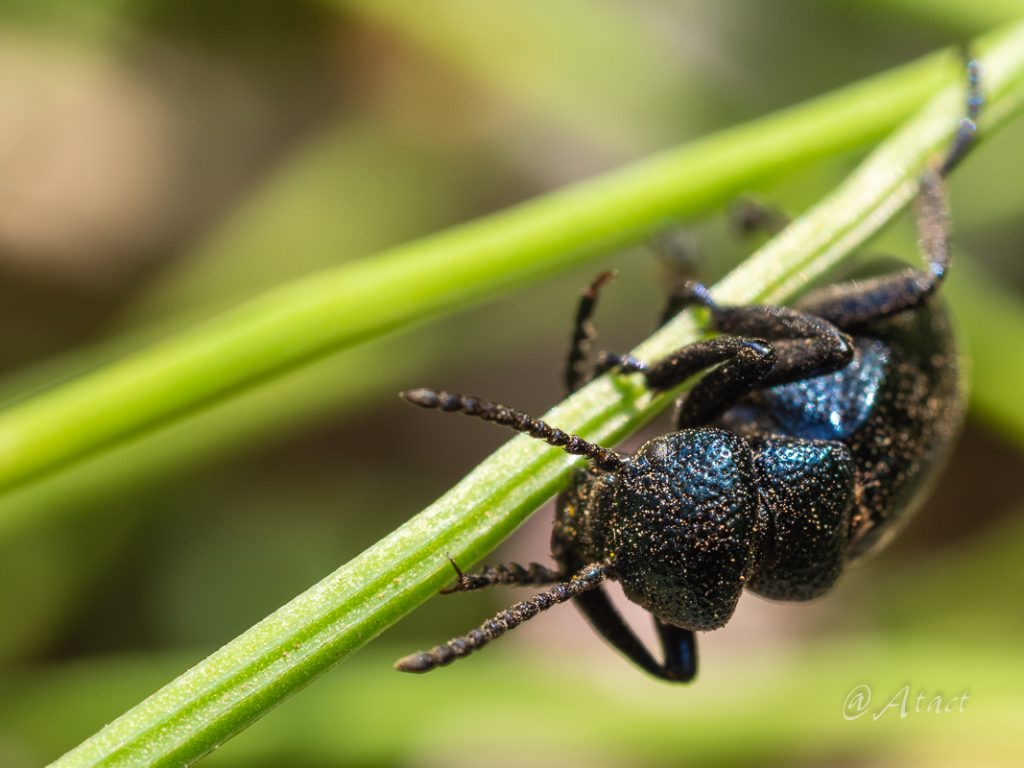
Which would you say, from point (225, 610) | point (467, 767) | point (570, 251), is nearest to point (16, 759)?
point (225, 610)

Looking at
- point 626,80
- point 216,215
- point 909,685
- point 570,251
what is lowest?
point 909,685

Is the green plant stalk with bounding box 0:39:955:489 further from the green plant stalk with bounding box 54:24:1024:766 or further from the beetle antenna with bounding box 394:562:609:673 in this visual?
the beetle antenna with bounding box 394:562:609:673

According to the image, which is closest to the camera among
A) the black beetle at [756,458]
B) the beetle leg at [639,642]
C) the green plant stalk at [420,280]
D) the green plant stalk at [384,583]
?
the green plant stalk at [384,583]

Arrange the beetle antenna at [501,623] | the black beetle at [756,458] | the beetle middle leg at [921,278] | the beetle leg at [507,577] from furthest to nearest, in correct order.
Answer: the beetle middle leg at [921,278] → the black beetle at [756,458] → the beetle leg at [507,577] → the beetle antenna at [501,623]

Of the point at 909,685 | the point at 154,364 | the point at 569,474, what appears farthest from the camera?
the point at 909,685

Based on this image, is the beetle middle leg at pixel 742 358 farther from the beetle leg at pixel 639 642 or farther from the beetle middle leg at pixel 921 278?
the beetle leg at pixel 639 642

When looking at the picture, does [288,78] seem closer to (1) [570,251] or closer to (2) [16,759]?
(1) [570,251]

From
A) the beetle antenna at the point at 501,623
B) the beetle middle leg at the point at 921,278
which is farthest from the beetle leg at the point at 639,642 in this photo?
the beetle middle leg at the point at 921,278
